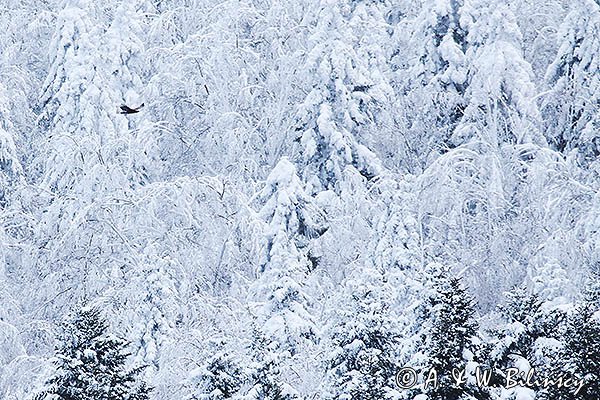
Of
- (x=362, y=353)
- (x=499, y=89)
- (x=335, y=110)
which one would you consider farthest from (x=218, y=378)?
(x=499, y=89)

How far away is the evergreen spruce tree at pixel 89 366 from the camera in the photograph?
35.7 feet

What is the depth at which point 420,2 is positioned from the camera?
84.7 feet

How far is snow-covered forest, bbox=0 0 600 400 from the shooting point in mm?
17562

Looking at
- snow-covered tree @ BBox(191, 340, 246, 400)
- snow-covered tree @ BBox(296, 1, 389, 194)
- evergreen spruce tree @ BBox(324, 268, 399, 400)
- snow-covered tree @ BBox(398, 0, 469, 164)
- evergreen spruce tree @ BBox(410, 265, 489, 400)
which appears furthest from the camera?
snow-covered tree @ BBox(398, 0, 469, 164)

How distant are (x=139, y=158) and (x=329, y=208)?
4.43 metres

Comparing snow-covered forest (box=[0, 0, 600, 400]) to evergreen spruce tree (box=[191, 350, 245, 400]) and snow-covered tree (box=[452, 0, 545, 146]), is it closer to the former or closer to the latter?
snow-covered tree (box=[452, 0, 545, 146])

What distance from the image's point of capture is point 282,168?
19641mm

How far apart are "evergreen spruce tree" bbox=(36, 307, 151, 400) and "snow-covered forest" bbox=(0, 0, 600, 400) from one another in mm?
2873

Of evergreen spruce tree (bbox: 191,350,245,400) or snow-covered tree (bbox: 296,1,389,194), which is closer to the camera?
evergreen spruce tree (bbox: 191,350,245,400)

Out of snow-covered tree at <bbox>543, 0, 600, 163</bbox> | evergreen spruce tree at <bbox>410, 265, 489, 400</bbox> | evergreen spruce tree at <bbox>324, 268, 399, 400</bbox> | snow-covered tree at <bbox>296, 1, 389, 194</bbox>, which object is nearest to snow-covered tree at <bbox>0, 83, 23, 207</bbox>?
snow-covered tree at <bbox>296, 1, 389, 194</bbox>

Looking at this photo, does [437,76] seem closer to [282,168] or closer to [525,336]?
[282,168]

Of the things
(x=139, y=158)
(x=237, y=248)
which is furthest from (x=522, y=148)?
(x=139, y=158)

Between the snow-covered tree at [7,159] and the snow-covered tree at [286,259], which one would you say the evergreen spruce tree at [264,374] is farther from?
the snow-covered tree at [7,159]

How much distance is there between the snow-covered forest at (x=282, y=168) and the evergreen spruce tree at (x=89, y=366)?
9.43ft
